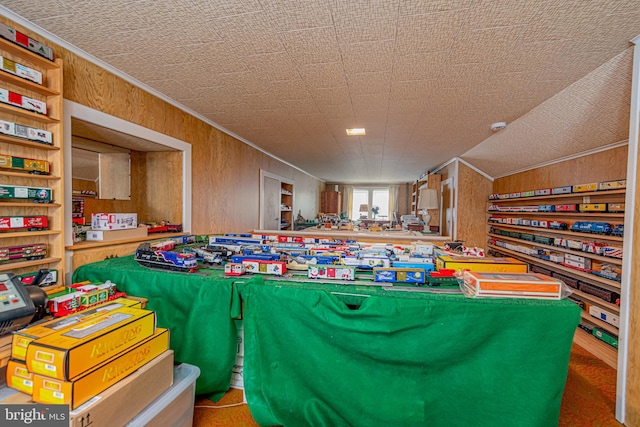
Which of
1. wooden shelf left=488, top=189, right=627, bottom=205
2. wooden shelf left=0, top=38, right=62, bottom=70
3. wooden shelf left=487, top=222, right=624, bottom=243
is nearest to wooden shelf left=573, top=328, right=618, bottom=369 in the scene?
wooden shelf left=487, top=222, right=624, bottom=243

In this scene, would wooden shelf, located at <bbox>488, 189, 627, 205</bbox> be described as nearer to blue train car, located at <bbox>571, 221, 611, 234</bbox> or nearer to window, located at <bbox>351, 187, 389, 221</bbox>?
blue train car, located at <bbox>571, 221, 611, 234</bbox>

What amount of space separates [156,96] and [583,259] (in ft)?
14.5

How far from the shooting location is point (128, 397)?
1.04 metres

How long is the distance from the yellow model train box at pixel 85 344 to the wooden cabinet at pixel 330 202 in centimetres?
849

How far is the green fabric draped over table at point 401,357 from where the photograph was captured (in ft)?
4.00

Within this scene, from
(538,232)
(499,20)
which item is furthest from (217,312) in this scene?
(538,232)

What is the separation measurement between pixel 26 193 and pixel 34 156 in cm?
24

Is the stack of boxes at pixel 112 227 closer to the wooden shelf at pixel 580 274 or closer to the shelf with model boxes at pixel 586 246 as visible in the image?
the shelf with model boxes at pixel 586 246

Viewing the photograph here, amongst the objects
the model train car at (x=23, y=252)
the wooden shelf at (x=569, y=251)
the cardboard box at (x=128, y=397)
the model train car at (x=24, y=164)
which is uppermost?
the model train car at (x=24, y=164)

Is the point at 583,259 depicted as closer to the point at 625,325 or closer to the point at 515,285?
the point at 625,325

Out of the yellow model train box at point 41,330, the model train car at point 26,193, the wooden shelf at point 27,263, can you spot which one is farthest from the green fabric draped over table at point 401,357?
the model train car at point 26,193

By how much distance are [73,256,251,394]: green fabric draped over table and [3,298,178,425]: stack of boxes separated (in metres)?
0.28

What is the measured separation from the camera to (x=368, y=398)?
1.31 metres

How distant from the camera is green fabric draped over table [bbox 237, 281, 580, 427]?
47.9 inches
